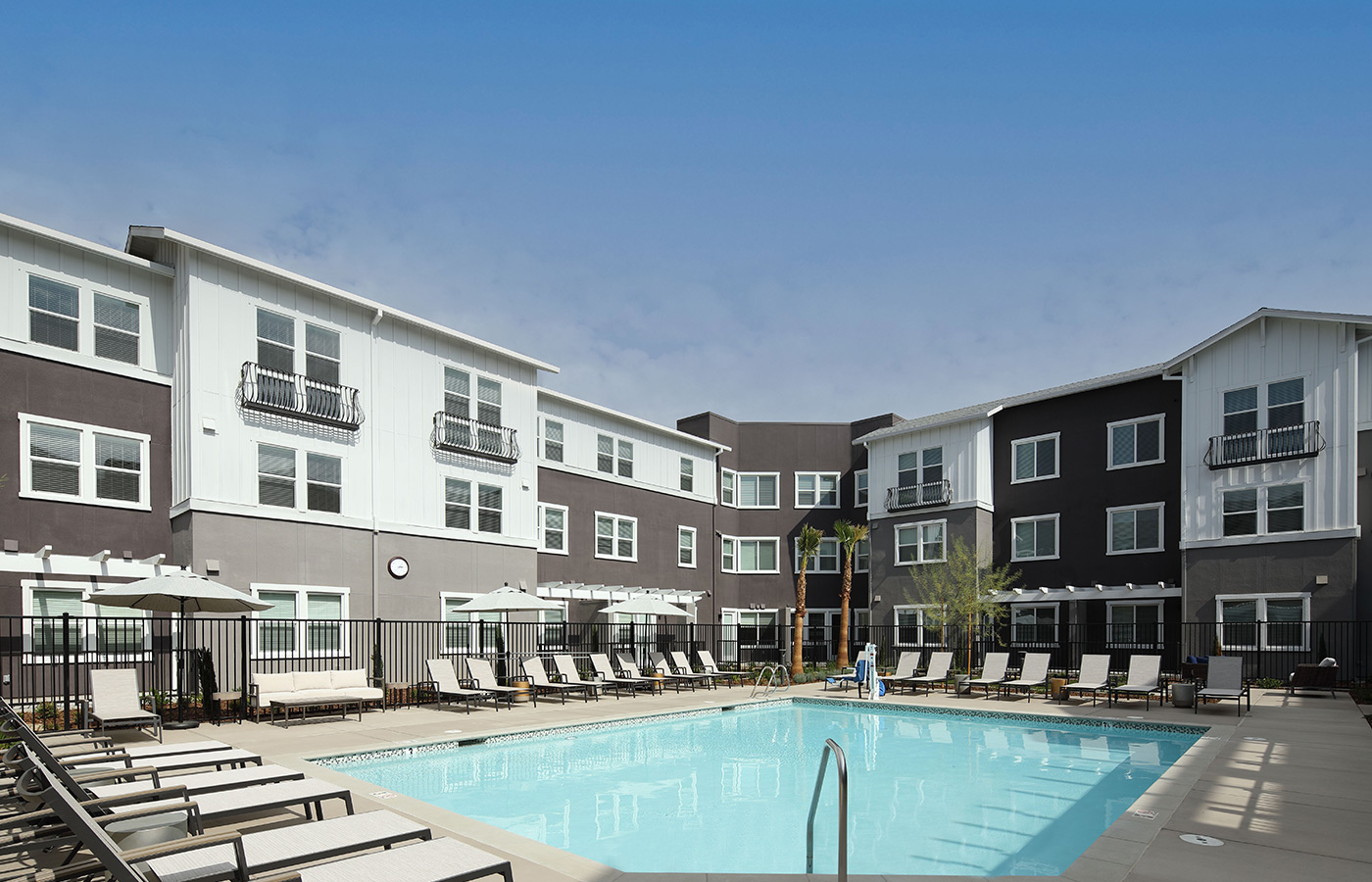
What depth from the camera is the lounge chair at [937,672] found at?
20.1 meters

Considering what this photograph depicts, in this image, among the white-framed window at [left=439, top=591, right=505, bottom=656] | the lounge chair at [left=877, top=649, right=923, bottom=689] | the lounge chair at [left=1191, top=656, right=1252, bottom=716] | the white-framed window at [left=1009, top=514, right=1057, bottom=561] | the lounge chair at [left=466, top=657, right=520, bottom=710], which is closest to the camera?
the lounge chair at [left=1191, top=656, right=1252, bottom=716]

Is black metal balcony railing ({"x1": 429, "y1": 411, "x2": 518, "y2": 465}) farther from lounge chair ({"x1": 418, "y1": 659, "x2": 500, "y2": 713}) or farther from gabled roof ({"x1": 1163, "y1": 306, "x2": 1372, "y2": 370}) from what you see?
gabled roof ({"x1": 1163, "y1": 306, "x2": 1372, "y2": 370})

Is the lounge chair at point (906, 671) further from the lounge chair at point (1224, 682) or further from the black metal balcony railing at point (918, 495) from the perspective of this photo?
the black metal balcony railing at point (918, 495)

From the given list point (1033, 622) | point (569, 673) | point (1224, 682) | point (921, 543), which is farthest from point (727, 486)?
point (1224, 682)

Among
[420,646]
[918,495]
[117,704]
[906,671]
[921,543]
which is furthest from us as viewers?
[918,495]

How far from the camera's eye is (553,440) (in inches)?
1012

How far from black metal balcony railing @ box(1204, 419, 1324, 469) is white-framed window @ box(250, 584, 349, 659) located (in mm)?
21980

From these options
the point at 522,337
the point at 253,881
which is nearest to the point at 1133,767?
the point at 253,881

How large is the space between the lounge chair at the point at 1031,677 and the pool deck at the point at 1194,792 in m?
1.41

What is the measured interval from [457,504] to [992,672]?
42.7 ft

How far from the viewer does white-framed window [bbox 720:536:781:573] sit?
33.2 meters

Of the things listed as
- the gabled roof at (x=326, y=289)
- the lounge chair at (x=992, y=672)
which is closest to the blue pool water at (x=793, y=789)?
the lounge chair at (x=992, y=672)

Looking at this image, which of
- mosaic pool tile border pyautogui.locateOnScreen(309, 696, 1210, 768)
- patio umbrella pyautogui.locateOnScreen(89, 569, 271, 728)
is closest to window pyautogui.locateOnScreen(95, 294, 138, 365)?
patio umbrella pyautogui.locateOnScreen(89, 569, 271, 728)

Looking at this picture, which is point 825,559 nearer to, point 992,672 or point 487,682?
point 992,672
